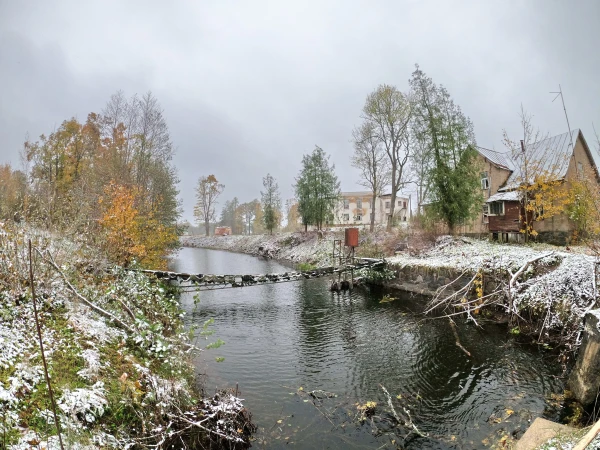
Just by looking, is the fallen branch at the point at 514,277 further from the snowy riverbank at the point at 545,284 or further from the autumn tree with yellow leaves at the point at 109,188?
the autumn tree with yellow leaves at the point at 109,188

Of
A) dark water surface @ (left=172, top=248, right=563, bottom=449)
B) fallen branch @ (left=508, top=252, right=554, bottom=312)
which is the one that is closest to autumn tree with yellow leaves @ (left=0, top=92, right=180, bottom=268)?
dark water surface @ (left=172, top=248, right=563, bottom=449)

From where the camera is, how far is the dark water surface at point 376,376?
568 centimetres

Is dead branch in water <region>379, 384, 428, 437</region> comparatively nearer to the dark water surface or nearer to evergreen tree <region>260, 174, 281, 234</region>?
the dark water surface

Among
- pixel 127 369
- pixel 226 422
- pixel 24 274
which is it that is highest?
pixel 24 274

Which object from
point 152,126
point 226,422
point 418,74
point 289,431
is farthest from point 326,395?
point 418,74

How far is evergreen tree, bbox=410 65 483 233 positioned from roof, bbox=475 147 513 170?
24.4 ft

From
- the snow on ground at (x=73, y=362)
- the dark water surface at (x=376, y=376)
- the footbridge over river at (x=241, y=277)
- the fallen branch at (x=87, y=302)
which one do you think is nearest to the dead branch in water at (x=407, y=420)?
the dark water surface at (x=376, y=376)

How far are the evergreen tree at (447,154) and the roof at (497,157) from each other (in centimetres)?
745

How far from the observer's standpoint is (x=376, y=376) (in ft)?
25.7

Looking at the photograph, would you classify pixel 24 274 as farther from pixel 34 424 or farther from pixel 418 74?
pixel 418 74

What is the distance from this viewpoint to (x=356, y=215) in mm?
68062

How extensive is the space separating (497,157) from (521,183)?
39.1 ft

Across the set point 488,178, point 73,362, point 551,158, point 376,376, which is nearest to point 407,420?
point 376,376

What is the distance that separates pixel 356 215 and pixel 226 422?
64479mm
